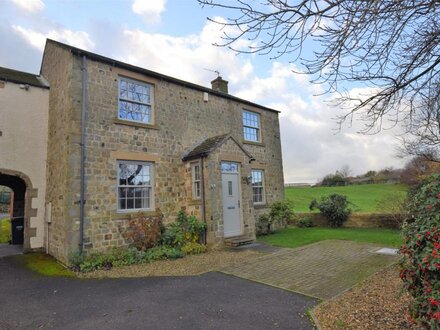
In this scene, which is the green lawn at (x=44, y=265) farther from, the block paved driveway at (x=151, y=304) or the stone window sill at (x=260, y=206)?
the stone window sill at (x=260, y=206)

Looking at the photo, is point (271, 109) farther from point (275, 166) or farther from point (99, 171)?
point (99, 171)

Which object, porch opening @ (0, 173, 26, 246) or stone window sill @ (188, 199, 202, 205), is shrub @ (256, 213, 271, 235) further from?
porch opening @ (0, 173, 26, 246)

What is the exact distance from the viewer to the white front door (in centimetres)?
1158

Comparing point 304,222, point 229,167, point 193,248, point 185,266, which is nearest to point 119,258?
point 185,266

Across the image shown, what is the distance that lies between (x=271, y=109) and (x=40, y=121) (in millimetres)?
11574

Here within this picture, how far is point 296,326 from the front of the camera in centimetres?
446

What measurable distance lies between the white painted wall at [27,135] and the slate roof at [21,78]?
6.0 inches

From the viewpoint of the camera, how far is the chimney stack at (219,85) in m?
15.9

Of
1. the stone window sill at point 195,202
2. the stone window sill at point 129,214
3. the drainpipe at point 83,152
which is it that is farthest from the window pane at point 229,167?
the drainpipe at point 83,152

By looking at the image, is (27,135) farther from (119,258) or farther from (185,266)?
(185,266)

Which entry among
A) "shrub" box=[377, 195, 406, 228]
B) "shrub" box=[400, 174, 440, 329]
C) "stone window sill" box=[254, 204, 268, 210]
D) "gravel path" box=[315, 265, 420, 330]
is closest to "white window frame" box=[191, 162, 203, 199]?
"stone window sill" box=[254, 204, 268, 210]

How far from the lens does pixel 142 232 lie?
9.90 meters

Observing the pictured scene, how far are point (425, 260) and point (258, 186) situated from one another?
12.2 m

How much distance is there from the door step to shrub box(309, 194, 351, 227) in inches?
254
